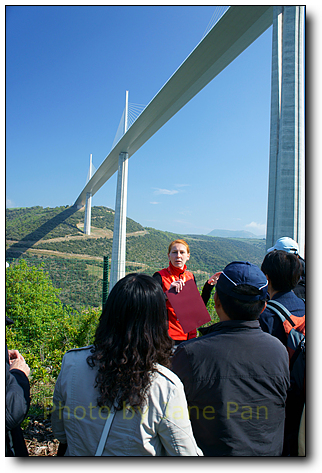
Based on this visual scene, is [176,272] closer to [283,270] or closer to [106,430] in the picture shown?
[283,270]

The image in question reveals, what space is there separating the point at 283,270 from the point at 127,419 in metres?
1.29

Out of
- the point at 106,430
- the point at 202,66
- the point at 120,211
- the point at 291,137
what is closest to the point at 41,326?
the point at 106,430

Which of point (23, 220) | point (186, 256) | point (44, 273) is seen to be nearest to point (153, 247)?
point (23, 220)

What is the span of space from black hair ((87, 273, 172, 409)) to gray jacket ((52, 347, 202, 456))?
0.04 m

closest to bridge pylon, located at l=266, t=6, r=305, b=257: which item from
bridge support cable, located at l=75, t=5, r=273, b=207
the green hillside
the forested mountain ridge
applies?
bridge support cable, located at l=75, t=5, r=273, b=207

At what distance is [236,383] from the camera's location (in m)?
1.06

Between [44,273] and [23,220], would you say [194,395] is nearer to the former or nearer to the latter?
[44,273]

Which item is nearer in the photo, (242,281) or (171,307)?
(242,281)

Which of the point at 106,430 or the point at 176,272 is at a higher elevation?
the point at 176,272

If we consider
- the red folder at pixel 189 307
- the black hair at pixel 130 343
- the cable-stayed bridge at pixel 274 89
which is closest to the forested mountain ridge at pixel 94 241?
the cable-stayed bridge at pixel 274 89

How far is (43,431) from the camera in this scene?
7.88ft

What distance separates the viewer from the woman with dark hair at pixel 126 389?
2.94ft

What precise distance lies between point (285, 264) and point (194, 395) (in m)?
1.06

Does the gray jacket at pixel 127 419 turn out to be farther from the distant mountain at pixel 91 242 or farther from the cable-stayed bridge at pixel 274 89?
the distant mountain at pixel 91 242
